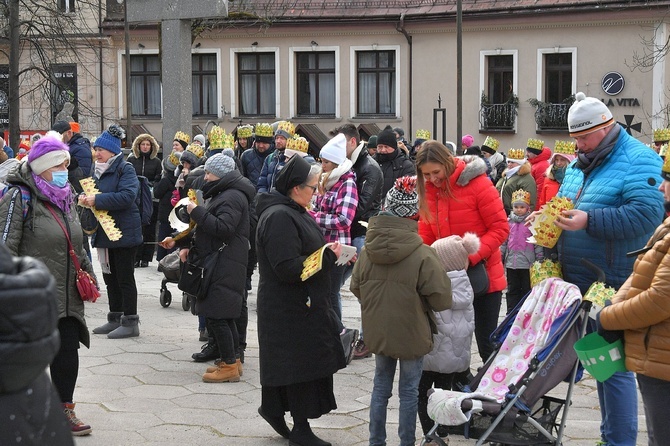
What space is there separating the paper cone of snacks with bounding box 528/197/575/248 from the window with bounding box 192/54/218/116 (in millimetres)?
29699

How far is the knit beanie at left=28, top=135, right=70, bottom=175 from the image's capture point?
6.31 meters

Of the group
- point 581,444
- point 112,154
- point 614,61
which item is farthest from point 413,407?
point 614,61

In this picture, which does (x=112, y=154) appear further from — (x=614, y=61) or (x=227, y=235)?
(x=614, y=61)

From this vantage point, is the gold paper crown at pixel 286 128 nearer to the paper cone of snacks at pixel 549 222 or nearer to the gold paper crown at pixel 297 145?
the gold paper crown at pixel 297 145

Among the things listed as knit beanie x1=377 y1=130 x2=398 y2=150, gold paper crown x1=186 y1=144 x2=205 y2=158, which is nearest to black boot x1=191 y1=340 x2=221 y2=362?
knit beanie x1=377 y1=130 x2=398 y2=150

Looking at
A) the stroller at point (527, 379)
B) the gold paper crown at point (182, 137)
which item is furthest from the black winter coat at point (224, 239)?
the gold paper crown at point (182, 137)

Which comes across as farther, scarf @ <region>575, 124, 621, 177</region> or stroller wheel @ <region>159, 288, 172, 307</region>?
stroller wheel @ <region>159, 288, 172, 307</region>

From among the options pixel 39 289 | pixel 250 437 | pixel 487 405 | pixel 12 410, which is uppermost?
pixel 39 289

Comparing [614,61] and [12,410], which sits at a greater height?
[614,61]

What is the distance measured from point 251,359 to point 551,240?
12.6 ft

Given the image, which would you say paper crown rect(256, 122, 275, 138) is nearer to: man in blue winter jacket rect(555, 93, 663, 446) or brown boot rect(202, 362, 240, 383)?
brown boot rect(202, 362, 240, 383)

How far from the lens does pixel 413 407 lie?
588 cm

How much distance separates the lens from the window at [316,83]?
33.5 meters

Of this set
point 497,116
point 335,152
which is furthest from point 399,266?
point 497,116
